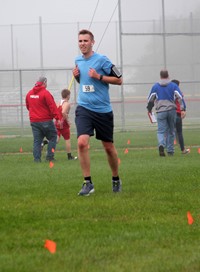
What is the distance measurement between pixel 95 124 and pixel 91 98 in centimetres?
30

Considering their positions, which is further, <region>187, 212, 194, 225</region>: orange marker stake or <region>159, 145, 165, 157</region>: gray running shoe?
<region>159, 145, 165, 157</region>: gray running shoe

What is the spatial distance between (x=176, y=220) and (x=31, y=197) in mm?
2407

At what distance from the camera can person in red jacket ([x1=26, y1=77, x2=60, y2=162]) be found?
54.1 feet

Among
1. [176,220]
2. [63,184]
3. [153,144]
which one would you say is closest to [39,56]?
[153,144]

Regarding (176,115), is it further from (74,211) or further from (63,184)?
(74,211)

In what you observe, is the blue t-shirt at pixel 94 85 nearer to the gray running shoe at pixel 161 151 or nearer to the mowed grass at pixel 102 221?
the mowed grass at pixel 102 221

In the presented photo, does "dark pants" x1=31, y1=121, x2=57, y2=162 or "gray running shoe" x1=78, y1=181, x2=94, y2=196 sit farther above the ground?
"dark pants" x1=31, y1=121, x2=57, y2=162

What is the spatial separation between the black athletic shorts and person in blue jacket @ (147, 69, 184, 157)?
7666mm

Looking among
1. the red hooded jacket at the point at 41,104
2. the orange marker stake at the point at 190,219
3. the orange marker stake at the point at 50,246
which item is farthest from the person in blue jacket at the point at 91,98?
the red hooded jacket at the point at 41,104

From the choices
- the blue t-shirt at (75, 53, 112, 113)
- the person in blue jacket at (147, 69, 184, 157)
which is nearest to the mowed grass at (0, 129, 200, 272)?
the blue t-shirt at (75, 53, 112, 113)

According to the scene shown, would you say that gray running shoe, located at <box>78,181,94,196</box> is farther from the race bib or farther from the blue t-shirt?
the race bib

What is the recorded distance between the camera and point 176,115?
18.1 m

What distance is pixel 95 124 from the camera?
971 centimetres

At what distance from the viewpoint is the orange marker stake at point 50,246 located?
6.05m
